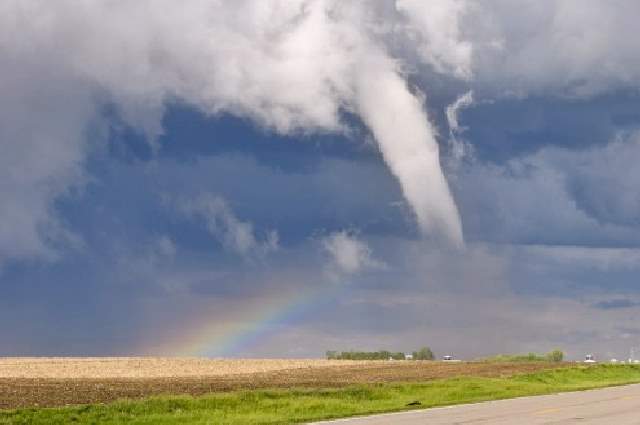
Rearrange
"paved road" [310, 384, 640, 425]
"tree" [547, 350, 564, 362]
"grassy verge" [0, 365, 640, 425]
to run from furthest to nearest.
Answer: "tree" [547, 350, 564, 362] < "grassy verge" [0, 365, 640, 425] < "paved road" [310, 384, 640, 425]

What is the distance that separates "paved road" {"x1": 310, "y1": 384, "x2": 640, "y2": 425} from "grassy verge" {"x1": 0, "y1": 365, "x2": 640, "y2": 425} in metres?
2.02

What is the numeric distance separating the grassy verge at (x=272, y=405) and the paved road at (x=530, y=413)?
2.02 metres

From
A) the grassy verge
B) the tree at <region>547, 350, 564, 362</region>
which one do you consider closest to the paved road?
the grassy verge

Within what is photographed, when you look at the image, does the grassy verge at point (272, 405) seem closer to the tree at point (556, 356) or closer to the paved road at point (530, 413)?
the paved road at point (530, 413)

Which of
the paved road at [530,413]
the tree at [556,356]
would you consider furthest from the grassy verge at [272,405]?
the tree at [556,356]

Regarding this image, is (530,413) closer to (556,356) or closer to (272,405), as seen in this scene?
(272,405)

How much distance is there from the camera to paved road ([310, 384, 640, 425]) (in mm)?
26750

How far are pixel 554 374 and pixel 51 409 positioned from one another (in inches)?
1469

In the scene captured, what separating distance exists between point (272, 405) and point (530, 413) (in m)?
9.48

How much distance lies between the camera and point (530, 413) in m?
29.6

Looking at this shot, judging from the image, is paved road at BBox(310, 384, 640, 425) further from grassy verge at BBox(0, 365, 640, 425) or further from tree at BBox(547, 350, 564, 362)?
tree at BBox(547, 350, 564, 362)

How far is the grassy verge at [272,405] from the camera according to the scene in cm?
2972

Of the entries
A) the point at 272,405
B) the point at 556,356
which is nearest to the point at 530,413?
the point at 272,405

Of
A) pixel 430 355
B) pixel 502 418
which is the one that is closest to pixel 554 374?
pixel 502 418
